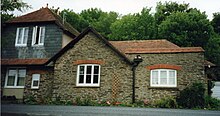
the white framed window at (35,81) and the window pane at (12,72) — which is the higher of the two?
the window pane at (12,72)

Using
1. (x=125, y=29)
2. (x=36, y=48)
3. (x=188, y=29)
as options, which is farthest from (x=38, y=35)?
(x=188, y=29)

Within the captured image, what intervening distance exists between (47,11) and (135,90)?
11.5 meters

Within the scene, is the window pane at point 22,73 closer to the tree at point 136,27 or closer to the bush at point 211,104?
the bush at point 211,104

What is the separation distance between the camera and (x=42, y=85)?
1714cm

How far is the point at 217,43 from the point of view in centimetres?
3212

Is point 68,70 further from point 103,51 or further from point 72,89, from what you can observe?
point 103,51

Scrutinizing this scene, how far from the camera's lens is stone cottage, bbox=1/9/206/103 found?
14.6 m

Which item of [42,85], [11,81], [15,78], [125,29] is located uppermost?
[125,29]

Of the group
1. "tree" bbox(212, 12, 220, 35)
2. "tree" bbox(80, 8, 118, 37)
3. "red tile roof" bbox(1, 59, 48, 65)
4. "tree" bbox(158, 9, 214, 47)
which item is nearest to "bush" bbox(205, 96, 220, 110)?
"red tile roof" bbox(1, 59, 48, 65)

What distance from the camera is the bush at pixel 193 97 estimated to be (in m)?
13.4

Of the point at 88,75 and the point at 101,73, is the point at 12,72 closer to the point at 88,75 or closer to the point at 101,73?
the point at 88,75

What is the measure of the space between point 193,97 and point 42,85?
1043 cm

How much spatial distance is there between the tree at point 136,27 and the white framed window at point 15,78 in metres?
19.6

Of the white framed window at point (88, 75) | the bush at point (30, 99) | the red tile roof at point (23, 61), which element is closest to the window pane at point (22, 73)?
the red tile roof at point (23, 61)
